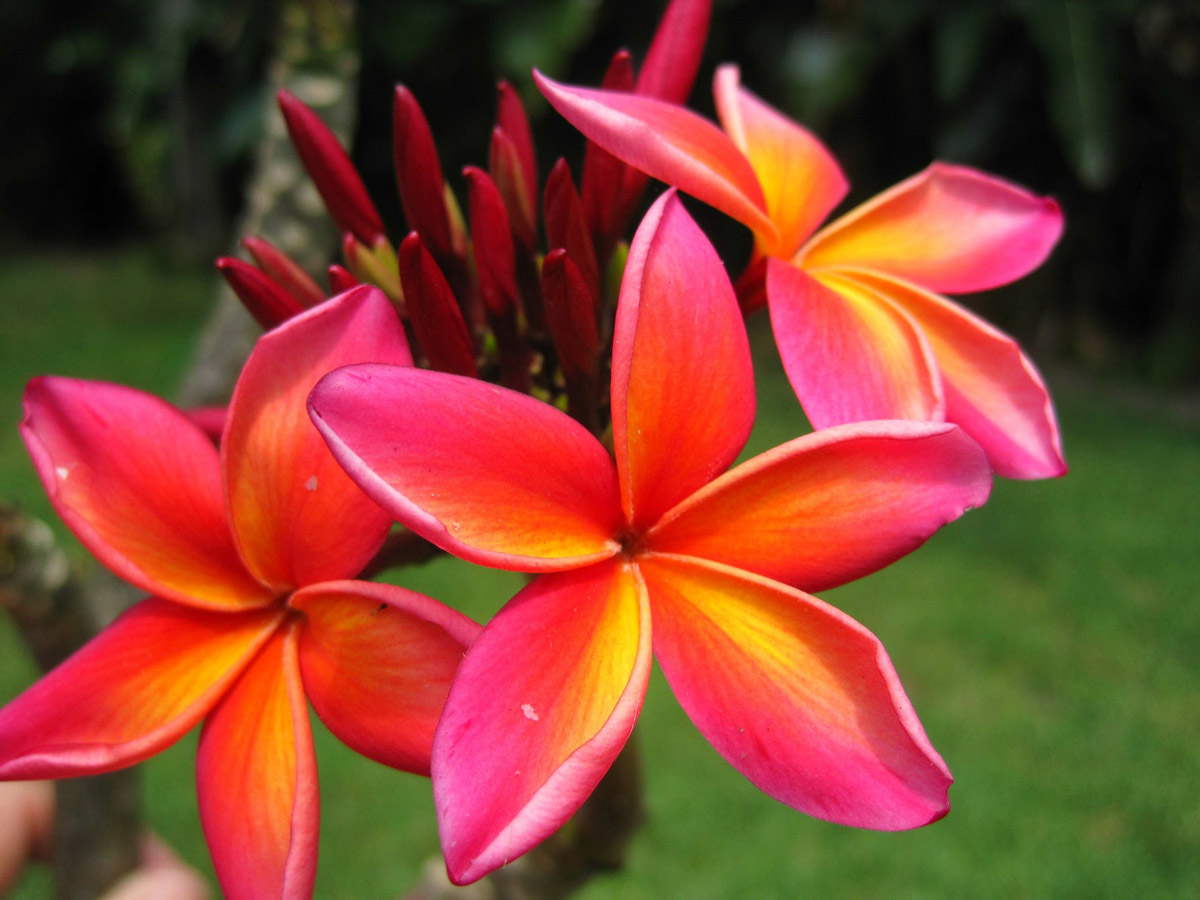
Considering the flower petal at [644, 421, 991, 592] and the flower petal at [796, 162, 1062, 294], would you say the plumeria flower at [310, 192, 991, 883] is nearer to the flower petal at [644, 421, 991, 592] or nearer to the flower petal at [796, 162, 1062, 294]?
the flower petal at [644, 421, 991, 592]

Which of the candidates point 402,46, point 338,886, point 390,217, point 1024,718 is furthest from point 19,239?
point 1024,718

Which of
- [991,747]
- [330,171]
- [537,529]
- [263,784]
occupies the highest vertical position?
[330,171]

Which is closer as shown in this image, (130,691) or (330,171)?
(130,691)

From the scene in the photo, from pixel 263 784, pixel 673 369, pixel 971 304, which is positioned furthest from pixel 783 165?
pixel 971 304

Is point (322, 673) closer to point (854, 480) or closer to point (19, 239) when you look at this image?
point (854, 480)

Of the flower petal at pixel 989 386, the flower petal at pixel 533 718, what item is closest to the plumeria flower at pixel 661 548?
the flower petal at pixel 533 718

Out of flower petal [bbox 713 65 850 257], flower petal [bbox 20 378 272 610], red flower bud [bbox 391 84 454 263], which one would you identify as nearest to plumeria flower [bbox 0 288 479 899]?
flower petal [bbox 20 378 272 610]

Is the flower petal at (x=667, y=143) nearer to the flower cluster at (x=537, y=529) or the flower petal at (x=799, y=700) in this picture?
the flower cluster at (x=537, y=529)

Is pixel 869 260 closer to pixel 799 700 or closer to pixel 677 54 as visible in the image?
pixel 677 54
